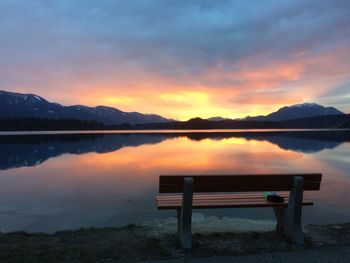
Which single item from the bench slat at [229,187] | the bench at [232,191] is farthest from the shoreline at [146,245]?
the bench slat at [229,187]

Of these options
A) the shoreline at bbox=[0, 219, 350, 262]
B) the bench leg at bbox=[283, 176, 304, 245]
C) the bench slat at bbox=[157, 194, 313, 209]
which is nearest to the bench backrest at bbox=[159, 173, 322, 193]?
the bench leg at bbox=[283, 176, 304, 245]

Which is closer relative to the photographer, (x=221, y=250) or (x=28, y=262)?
(x=28, y=262)

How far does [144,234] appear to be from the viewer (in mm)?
7367

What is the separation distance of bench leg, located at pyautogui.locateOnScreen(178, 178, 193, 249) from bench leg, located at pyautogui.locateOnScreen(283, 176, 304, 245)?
1.87m

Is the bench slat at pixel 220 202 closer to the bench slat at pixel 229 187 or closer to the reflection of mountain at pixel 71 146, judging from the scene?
the bench slat at pixel 229 187

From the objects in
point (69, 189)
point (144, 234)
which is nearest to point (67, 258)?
point (144, 234)

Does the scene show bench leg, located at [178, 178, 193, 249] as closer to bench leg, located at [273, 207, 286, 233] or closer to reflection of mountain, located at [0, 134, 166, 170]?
bench leg, located at [273, 207, 286, 233]

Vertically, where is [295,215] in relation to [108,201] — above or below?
above

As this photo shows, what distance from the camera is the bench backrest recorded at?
626cm

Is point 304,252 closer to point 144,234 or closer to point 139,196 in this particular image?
point 144,234

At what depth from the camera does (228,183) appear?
20.9ft

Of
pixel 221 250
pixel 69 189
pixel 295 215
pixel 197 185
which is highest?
pixel 197 185

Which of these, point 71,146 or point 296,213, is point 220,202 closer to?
point 296,213

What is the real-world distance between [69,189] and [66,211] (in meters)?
4.67
